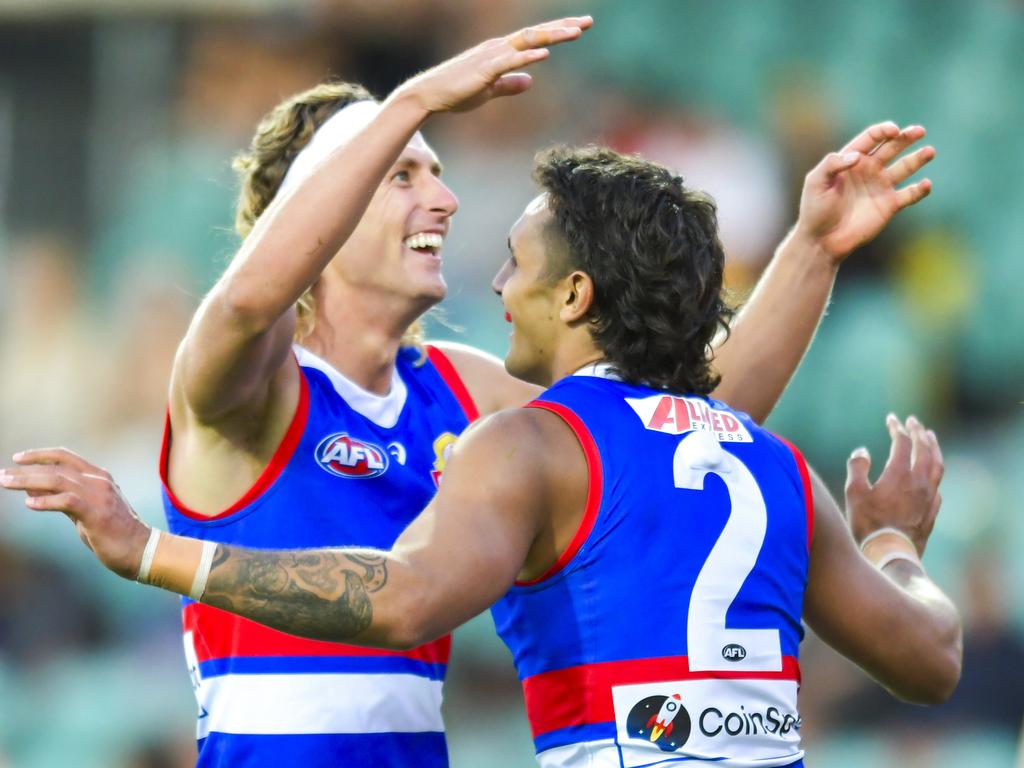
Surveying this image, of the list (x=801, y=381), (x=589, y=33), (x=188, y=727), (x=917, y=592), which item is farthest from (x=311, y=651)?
(x=589, y=33)

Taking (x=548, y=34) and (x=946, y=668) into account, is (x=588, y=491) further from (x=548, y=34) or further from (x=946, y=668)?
(x=946, y=668)

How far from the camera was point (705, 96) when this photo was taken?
34.6ft

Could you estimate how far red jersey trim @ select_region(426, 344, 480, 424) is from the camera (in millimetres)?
4480

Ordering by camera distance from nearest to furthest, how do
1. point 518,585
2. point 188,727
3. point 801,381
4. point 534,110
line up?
point 518,585 < point 188,727 < point 801,381 < point 534,110

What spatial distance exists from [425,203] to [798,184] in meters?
4.76

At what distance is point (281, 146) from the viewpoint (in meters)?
4.54

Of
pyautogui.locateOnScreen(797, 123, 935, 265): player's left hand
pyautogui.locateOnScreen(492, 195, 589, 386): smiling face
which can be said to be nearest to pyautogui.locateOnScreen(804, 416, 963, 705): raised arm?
pyautogui.locateOnScreen(492, 195, 589, 386): smiling face

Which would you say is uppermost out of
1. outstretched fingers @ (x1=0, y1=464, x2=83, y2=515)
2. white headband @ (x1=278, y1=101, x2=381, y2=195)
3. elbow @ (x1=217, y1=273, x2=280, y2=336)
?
white headband @ (x1=278, y1=101, x2=381, y2=195)

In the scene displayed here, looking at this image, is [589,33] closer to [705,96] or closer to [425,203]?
[705,96]

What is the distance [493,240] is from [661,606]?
21.4 ft

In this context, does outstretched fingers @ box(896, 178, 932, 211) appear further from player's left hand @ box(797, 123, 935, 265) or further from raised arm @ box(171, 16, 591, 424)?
raised arm @ box(171, 16, 591, 424)

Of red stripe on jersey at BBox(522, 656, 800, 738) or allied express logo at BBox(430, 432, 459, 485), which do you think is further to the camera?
allied express logo at BBox(430, 432, 459, 485)

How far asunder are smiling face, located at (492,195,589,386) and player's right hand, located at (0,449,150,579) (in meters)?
1.00

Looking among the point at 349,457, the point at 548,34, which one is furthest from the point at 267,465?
the point at 548,34
